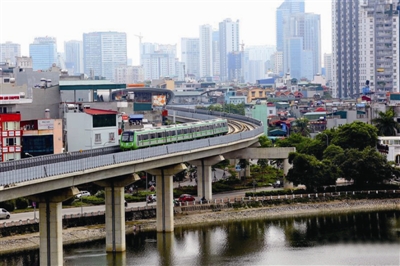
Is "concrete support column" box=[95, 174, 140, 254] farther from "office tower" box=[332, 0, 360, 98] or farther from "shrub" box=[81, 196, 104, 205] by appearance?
"office tower" box=[332, 0, 360, 98]

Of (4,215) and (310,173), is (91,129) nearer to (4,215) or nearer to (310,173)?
(4,215)

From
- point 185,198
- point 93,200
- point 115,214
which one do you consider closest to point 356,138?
point 185,198

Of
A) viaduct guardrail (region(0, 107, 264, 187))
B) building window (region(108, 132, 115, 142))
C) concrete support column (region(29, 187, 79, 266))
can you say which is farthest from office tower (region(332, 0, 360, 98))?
concrete support column (region(29, 187, 79, 266))

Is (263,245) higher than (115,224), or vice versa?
(115,224)

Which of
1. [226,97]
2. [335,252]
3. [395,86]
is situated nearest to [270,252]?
[335,252]

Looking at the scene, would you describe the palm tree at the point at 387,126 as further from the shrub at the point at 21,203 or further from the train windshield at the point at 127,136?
the shrub at the point at 21,203

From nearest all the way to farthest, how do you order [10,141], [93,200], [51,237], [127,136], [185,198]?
[51,237]
[127,136]
[10,141]
[93,200]
[185,198]

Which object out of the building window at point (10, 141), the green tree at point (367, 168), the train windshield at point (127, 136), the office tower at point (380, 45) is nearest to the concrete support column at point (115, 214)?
the train windshield at point (127, 136)
